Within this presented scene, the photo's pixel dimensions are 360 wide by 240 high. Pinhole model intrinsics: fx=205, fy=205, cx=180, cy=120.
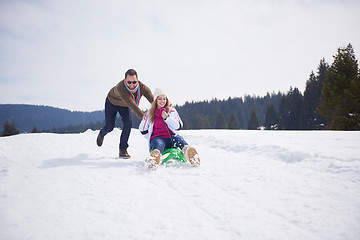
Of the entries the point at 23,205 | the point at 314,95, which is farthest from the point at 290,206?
the point at 314,95

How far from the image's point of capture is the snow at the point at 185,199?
5.09ft

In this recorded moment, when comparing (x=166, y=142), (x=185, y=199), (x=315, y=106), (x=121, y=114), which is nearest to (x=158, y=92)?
(x=166, y=142)

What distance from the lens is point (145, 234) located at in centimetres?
152

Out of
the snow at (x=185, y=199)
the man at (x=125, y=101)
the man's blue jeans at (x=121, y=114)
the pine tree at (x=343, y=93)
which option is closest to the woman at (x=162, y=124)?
the man at (x=125, y=101)

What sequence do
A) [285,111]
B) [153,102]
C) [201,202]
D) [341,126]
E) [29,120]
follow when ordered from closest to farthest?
[201,202], [153,102], [341,126], [285,111], [29,120]

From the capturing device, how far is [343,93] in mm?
17922

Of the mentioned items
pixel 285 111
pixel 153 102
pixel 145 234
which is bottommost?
pixel 145 234

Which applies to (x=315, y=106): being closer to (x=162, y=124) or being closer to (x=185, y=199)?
(x=162, y=124)

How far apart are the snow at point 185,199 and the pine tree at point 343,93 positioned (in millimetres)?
17370

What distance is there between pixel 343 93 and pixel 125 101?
20.8 m

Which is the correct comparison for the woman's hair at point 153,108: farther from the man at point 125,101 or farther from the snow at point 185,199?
the snow at point 185,199

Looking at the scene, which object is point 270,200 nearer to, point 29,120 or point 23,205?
point 23,205

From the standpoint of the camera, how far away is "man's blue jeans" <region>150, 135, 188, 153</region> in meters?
3.76

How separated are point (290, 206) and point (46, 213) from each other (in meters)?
2.20
